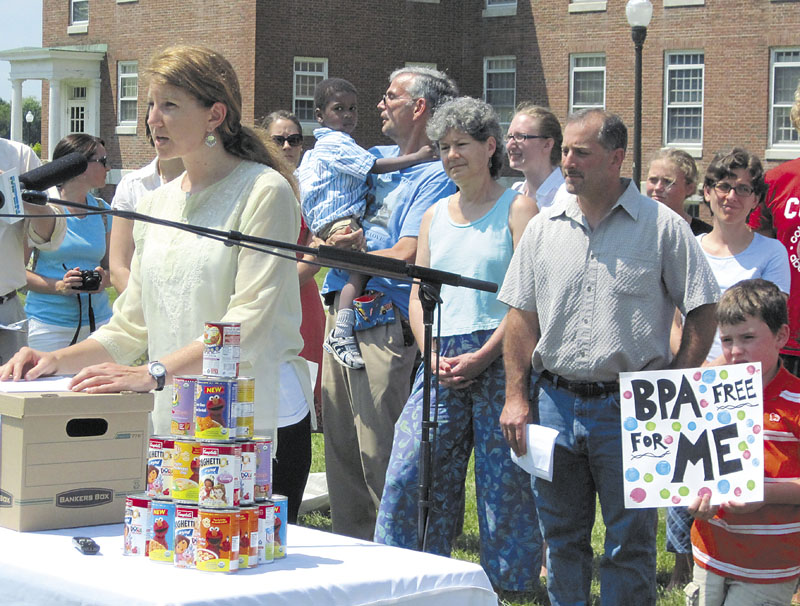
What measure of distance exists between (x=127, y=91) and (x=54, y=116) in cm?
352

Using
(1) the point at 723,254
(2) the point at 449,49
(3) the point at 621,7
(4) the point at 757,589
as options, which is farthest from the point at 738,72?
(4) the point at 757,589

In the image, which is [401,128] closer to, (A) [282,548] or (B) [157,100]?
(B) [157,100]

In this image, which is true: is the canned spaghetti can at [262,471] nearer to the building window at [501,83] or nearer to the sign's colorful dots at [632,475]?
the sign's colorful dots at [632,475]

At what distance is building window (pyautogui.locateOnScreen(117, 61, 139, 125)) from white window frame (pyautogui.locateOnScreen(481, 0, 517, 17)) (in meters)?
11.2

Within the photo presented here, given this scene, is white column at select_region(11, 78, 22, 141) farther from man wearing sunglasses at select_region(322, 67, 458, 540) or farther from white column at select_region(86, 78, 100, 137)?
man wearing sunglasses at select_region(322, 67, 458, 540)

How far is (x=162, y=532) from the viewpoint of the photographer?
2684 millimetres

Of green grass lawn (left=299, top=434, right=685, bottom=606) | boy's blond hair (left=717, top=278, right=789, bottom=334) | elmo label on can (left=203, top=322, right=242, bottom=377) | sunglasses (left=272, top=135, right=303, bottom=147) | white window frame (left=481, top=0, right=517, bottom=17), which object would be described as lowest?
green grass lawn (left=299, top=434, right=685, bottom=606)

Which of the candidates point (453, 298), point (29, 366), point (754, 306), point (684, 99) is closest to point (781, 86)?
point (684, 99)

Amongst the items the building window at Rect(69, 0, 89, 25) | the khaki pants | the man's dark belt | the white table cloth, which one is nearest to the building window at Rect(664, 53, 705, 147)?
the building window at Rect(69, 0, 89, 25)

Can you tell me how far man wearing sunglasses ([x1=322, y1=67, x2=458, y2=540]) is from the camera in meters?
5.32

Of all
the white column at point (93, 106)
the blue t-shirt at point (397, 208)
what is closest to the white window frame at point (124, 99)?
the white column at point (93, 106)

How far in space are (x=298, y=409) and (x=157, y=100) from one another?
121 cm

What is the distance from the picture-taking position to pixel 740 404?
370 cm

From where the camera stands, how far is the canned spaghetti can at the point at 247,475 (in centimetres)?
269
